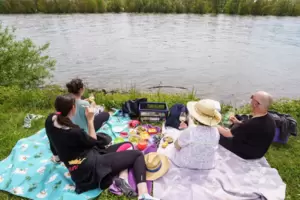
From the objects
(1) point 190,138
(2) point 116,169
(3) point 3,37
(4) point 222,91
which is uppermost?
(3) point 3,37

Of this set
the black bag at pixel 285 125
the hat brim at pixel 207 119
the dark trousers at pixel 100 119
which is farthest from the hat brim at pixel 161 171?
the black bag at pixel 285 125

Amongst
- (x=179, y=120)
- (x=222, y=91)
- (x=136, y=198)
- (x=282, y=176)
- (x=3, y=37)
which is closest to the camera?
(x=136, y=198)

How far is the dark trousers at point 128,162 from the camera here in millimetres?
3002

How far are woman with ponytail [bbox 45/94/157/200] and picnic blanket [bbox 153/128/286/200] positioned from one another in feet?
1.28

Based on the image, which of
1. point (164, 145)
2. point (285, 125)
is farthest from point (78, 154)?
point (285, 125)

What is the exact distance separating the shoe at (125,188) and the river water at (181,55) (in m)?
4.97

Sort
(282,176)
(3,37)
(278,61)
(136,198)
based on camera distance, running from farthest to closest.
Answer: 1. (278,61)
2. (3,37)
3. (282,176)
4. (136,198)

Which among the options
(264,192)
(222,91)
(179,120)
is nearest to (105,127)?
(179,120)

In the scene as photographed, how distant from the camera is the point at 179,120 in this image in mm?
4492

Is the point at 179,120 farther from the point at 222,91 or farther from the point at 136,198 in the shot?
the point at 222,91

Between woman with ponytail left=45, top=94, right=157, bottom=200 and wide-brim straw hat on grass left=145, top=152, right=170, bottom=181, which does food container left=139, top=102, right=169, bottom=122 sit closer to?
wide-brim straw hat on grass left=145, top=152, right=170, bottom=181

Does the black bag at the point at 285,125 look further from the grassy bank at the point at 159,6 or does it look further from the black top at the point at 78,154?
the grassy bank at the point at 159,6

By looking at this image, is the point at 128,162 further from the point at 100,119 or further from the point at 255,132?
the point at 255,132

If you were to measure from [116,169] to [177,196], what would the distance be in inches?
34.7
